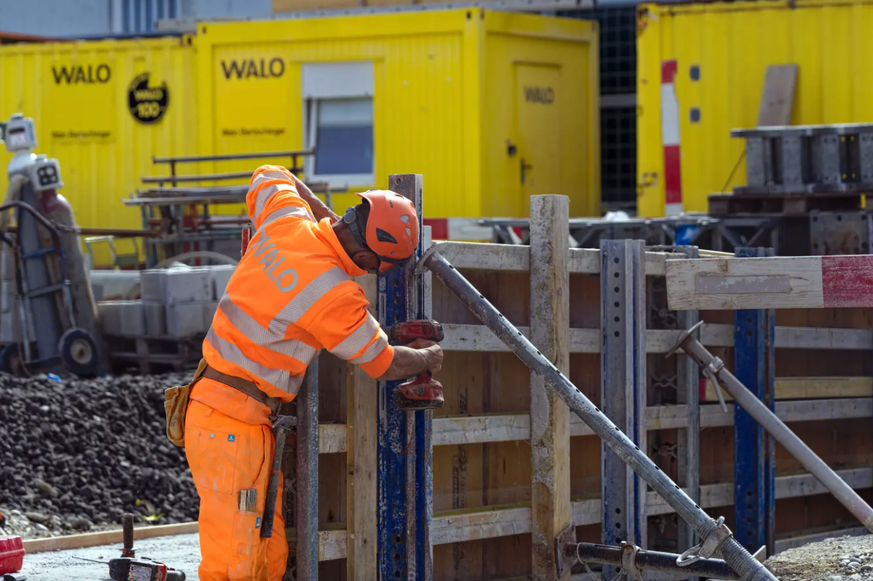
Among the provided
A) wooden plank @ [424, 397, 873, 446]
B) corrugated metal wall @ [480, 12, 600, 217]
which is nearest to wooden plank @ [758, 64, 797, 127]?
corrugated metal wall @ [480, 12, 600, 217]

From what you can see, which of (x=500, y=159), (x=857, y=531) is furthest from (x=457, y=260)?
(x=500, y=159)

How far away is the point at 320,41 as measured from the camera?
1560cm

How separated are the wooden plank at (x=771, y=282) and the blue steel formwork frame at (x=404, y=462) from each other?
1.47 m

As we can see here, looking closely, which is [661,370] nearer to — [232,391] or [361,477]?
[361,477]

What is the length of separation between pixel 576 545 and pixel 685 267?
1.48 metres

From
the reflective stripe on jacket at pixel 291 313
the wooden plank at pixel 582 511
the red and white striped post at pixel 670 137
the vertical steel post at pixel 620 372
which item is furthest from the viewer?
the red and white striped post at pixel 670 137

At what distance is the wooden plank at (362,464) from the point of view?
18.3 feet

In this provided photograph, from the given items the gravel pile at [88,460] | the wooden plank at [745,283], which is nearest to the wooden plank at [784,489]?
the wooden plank at [745,283]

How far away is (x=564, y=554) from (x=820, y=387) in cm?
248

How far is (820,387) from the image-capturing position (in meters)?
7.78

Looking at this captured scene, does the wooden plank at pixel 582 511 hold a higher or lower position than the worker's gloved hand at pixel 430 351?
lower

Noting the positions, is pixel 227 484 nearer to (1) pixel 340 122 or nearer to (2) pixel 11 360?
(2) pixel 11 360

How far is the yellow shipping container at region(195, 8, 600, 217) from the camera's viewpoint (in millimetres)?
15109

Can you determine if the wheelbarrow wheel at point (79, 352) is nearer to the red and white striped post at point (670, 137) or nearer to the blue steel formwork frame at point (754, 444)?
the red and white striped post at point (670, 137)
